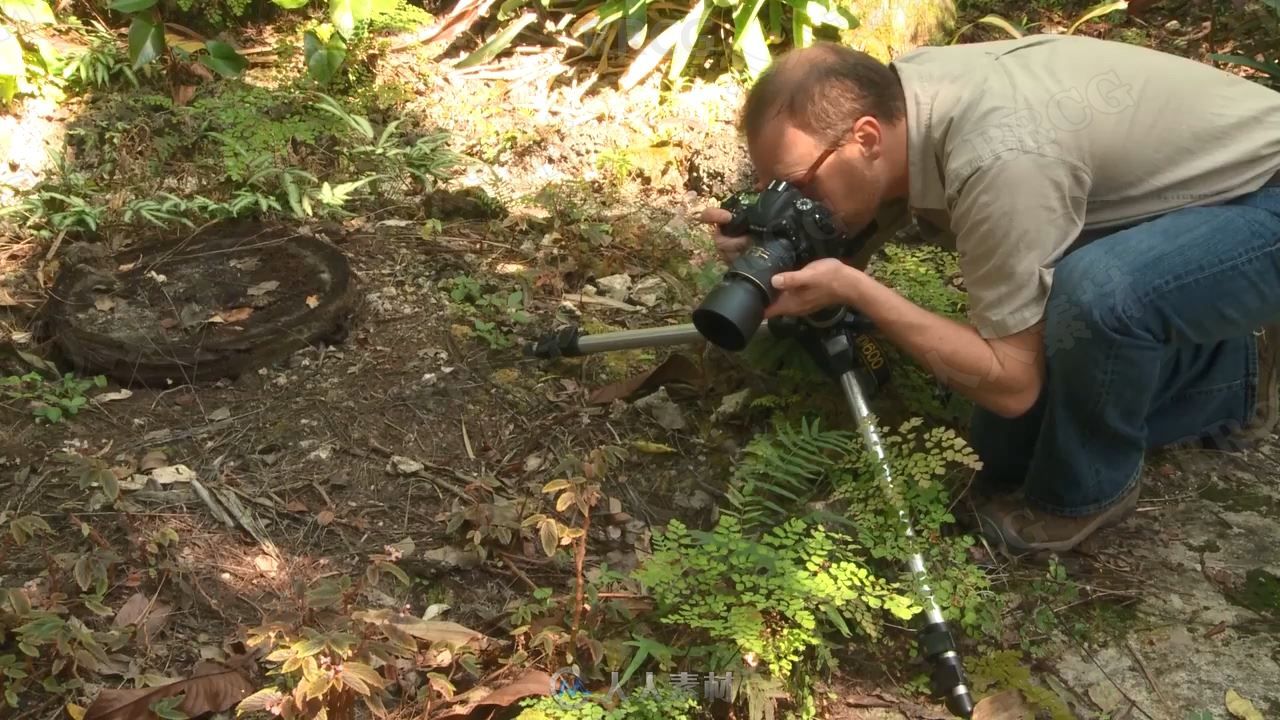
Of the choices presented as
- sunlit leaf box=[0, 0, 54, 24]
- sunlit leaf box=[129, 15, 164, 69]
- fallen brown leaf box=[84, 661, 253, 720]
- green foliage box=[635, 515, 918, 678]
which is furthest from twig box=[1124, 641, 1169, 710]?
sunlit leaf box=[0, 0, 54, 24]

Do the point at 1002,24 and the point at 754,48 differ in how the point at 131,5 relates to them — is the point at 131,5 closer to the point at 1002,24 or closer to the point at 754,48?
the point at 754,48

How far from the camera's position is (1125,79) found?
5.86 feet

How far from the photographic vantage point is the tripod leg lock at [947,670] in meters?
1.58

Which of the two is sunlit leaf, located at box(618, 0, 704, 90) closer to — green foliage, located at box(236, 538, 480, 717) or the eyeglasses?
the eyeglasses

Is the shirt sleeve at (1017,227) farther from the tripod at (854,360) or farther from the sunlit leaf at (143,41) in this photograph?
the sunlit leaf at (143,41)

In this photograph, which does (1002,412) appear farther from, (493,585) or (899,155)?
(493,585)

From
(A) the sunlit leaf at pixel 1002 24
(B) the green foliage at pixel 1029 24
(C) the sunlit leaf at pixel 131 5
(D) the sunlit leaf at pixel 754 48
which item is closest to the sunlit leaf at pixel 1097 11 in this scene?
(B) the green foliage at pixel 1029 24

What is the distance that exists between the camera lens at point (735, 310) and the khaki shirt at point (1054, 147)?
38cm

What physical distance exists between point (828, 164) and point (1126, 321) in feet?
1.94

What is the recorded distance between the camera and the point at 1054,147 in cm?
164

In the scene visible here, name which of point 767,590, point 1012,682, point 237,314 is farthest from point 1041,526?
point 237,314

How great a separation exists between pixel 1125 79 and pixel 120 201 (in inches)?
106

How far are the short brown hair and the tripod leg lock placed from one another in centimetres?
90

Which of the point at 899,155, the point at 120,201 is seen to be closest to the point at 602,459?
the point at 899,155
